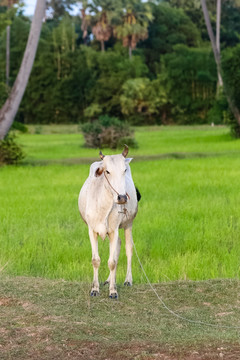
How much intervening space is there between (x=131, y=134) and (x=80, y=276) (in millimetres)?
19838

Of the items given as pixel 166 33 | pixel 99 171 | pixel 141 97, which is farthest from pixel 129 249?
pixel 166 33

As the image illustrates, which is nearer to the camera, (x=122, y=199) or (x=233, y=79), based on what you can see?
Result: (x=122, y=199)

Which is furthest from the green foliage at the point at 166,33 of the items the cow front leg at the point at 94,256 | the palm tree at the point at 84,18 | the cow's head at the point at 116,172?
the cow's head at the point at 116,172

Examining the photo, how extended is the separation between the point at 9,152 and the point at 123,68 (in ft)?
121

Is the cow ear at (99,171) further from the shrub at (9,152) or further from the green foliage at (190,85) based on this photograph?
the green foliage at (190,85)

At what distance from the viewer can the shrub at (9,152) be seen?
788 inches

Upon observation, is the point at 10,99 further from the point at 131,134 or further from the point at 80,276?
the point at 80,276

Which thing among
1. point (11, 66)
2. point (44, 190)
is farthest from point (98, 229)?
point (11, 66)

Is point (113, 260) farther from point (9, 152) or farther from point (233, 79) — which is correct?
point (233, 79)

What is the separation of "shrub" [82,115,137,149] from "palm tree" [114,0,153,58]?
30.8 metres

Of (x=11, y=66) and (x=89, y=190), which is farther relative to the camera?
(x=11, y=66)

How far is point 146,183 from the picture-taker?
50.5 feet

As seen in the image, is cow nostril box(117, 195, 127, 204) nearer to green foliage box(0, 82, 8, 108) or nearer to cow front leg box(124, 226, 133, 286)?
cow front leg box(124, 226, 133, 286)

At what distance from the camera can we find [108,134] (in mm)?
26625
